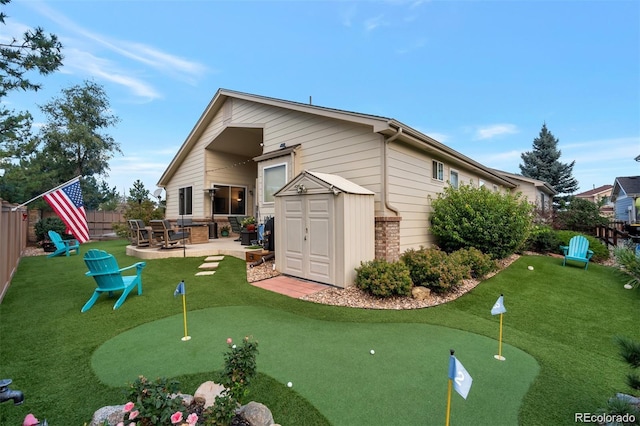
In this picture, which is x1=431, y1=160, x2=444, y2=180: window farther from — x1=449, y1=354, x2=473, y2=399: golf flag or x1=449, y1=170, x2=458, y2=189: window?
x1=449, y1=354, x2=473, y2=399: golf flag

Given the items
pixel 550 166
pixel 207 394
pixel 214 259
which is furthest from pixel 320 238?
pixel 550 166

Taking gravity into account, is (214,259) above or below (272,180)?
below

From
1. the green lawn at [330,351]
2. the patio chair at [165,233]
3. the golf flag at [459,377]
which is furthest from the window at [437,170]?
the patio chair at [165,233]

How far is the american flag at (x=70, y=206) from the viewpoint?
5.18 metres

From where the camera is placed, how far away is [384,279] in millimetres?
5406

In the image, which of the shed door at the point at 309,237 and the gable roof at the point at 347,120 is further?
the gable roof at the point at 347,120

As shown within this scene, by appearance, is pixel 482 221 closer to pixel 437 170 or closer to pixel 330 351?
pixel 437 170

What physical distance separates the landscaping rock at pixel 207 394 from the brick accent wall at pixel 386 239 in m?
4.81

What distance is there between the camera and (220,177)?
13.1 meters

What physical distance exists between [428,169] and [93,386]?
8.78m

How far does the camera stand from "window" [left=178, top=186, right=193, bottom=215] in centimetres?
1377

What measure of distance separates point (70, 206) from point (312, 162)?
5.67 meters

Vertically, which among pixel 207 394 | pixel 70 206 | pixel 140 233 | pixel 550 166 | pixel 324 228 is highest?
pixel 550 166

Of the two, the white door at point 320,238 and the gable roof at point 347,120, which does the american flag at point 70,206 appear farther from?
the gable roof at point 347,120
